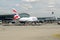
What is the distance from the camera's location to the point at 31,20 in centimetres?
9444

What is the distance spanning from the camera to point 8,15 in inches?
6260

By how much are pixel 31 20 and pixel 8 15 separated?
66.8 metres

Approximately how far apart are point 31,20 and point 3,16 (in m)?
65.6

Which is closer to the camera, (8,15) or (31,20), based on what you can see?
(31,20)

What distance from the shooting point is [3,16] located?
156875mm

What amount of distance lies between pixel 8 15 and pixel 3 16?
13.5 ft

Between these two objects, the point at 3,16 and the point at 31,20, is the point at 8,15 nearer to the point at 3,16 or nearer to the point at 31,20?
the point at 3,16

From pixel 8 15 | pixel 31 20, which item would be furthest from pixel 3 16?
pixel 31 20

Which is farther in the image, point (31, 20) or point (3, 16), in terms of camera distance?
point (3, 16)
